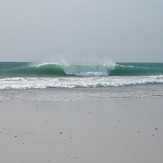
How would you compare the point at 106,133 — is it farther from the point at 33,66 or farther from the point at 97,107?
the point at 33,66

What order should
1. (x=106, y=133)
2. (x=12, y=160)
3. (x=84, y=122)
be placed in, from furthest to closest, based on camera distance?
(x=84, y=122)
(x=106, y=133)
(x=12, y=160)

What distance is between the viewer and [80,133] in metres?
7.34

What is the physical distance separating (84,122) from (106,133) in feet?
3.93

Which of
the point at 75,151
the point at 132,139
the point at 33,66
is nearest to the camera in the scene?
the point at 75,151

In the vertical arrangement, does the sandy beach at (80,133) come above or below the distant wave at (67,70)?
below

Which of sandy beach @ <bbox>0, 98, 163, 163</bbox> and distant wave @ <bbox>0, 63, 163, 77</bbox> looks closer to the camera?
sandy beach @ <bbox>0, 98, 163, 163</bbox>

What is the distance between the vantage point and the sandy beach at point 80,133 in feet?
19.1

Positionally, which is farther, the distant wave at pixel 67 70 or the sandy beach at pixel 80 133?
the distant wave at pixel 67 70

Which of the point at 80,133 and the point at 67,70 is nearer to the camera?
the point at 80,133

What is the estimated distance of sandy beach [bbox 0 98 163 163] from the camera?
19.1ft

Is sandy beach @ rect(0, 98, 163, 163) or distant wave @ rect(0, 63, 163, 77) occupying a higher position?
distant wave @ rect(0, 63, 163, 77)

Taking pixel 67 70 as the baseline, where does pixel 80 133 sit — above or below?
below

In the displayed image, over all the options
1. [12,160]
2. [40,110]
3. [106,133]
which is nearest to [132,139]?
[106,133]

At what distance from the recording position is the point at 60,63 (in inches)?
1462
